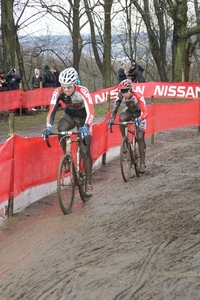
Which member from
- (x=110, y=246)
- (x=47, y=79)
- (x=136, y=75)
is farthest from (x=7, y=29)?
(x=110, y=246)

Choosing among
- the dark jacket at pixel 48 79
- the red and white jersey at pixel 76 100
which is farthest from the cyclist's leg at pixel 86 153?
the dark jacket at pixel 48 79

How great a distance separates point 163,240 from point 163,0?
30626mm

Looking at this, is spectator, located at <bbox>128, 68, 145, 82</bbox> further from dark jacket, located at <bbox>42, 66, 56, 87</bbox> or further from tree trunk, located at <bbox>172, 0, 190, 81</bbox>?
tree trunk, located at <bbox>172, 0, 190, 81</bbox>

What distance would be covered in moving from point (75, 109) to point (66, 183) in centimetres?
144

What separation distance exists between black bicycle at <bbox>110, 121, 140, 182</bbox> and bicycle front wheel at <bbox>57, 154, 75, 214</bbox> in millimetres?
2133

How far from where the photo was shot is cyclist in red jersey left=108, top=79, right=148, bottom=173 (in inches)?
395

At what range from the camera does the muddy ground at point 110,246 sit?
463 cm

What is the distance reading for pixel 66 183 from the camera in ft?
24.8

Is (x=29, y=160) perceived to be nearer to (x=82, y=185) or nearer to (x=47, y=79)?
(x=82, y=185)

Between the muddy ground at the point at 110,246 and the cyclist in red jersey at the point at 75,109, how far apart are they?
860 mm

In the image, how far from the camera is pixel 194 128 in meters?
18.0

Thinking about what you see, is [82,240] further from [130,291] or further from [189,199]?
[189,199]

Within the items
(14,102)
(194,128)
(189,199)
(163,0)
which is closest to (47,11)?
(163,0)

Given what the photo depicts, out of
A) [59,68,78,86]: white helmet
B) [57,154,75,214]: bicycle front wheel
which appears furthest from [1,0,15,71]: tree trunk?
[57,154,75,214]: bicycle front wheel
